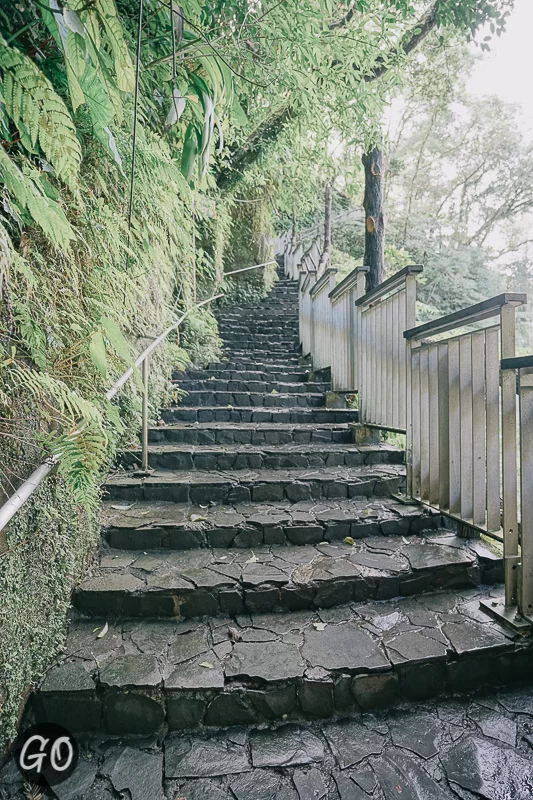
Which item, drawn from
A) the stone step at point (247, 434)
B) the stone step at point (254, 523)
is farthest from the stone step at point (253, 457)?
the stone step at point (254, 523)

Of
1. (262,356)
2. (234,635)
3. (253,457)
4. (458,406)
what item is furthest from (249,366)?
(234,635)

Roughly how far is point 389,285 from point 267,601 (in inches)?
96.5

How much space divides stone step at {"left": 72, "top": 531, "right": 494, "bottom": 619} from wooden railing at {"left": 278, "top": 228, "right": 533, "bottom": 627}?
12.6 inches

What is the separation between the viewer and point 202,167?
118 cm

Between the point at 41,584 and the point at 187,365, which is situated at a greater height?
the point at 187,365

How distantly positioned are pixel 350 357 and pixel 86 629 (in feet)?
10.7

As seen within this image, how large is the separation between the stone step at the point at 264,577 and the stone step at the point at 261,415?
190 cm

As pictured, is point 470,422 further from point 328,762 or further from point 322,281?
point 322,281

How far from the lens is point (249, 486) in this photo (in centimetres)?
287

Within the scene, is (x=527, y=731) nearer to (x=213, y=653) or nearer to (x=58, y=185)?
(x=213, y=653)

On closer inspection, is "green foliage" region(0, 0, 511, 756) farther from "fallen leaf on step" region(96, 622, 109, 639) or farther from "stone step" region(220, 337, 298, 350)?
"stone step" region(220, 337, 298, 350)

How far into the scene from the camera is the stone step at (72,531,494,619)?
2023 millimetres

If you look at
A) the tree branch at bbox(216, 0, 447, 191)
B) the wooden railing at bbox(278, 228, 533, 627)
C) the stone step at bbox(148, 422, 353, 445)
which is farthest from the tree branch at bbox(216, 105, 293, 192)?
the stone step at bbox(148, 422, 353, 445)

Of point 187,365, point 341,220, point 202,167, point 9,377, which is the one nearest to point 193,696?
point 9,377
